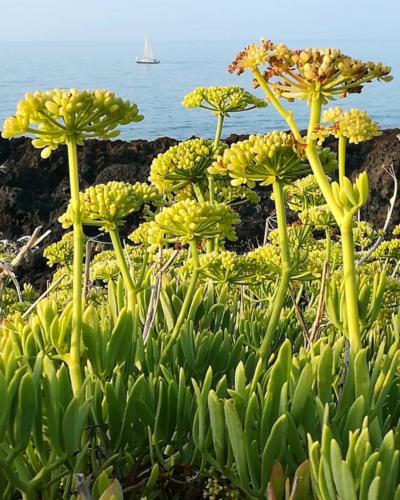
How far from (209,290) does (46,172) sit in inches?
261

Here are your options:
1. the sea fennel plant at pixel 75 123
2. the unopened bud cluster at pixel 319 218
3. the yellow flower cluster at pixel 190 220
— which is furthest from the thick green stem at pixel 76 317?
the unopened bud cluster at pixel 319 218

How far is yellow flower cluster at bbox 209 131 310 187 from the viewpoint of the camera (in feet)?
4.74

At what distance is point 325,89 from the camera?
1.32m

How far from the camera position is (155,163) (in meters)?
2.02

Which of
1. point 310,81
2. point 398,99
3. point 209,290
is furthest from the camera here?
point 398,99

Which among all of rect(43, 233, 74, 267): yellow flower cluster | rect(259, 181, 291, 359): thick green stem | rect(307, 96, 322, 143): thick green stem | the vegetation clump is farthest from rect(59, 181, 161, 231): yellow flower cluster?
rect(43, 233, 74, 267): yellow flower cluster

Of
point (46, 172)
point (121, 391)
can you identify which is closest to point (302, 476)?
point (121, 391)

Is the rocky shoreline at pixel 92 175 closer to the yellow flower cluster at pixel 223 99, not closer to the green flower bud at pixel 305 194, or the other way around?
the green flower bud at pixel 305 194

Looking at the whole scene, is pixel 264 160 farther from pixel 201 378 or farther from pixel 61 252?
pixel 61 252

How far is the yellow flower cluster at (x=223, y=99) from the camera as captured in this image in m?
2.81


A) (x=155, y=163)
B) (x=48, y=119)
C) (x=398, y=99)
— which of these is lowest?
(x=398, y=99)

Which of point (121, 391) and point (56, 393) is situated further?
point (121, 391)

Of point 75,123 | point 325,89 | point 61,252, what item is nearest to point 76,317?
point 75,123

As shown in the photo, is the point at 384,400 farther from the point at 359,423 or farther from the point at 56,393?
the point at 56,393
